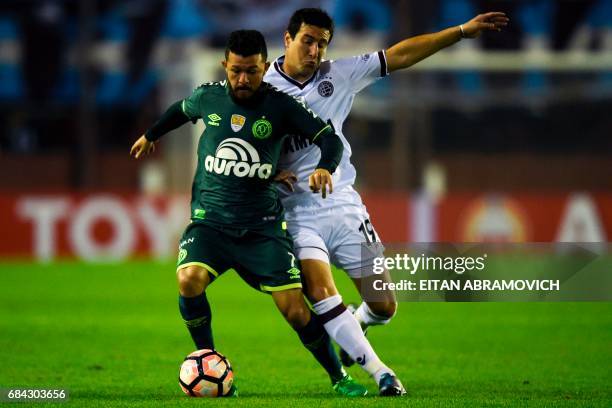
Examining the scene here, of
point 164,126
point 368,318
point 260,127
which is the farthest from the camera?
point 368,318

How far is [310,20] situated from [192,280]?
1.64 meters

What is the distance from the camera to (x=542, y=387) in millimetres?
7277

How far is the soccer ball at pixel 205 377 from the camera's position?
6676mm

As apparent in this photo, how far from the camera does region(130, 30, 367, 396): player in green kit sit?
6.79 meters

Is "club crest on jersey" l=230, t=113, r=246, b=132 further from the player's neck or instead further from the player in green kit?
the player's neck

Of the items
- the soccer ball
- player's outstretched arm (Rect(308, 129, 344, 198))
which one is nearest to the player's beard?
player's outstretched arm (Rect(308, 129, 344, 198))

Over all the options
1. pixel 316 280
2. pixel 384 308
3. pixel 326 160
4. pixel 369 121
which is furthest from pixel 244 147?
pixel 369 121

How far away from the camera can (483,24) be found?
7.00m

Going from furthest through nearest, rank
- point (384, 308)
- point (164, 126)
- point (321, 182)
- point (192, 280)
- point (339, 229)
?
point (384, 308), point (339, 229), point (164, 126), point (192, 280), point (321, 182)

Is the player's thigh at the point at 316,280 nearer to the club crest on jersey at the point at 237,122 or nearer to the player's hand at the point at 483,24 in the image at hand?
the club crest on jersey at the point at 237,122

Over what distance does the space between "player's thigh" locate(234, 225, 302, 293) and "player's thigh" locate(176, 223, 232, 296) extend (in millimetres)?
92

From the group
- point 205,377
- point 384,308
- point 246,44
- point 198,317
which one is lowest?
point 205,377

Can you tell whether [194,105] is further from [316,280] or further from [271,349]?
[271,349]

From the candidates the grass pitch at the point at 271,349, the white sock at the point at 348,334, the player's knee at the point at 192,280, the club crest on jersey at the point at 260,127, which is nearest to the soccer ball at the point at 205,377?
the grass pitch at the point at 271,349
